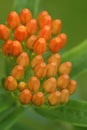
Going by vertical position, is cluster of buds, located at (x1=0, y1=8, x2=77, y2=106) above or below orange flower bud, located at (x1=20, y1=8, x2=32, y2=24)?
below

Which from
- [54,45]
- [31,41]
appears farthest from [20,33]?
[54,45]

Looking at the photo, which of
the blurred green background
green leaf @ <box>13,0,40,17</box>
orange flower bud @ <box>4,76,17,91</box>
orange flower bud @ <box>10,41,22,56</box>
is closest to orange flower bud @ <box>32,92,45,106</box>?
orange flower bud @ <box>4,76,17,91</box>

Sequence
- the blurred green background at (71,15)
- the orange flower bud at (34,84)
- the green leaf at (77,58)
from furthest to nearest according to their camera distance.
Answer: the blurred green background at (71,15), the green leaf at (77,58), the orange flower bud at (34,84)

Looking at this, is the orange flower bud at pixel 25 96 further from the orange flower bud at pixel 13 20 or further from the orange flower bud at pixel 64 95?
the orange flower bud at pixel 13 20

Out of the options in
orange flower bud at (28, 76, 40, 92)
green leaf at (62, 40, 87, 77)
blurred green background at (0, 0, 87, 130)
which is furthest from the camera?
blurred green background at (0, 0, 87, 130)

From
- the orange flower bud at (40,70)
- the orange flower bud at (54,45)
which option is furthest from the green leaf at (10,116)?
the orange flower bud at (54,45)

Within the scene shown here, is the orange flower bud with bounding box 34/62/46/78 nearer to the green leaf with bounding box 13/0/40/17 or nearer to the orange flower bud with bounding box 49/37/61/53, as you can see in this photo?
the orange flower bud with bounding box 49/37/61/53

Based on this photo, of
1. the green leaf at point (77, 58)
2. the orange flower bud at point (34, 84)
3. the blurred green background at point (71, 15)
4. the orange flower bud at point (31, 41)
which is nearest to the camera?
the orange flower bud at point (34, 84)
